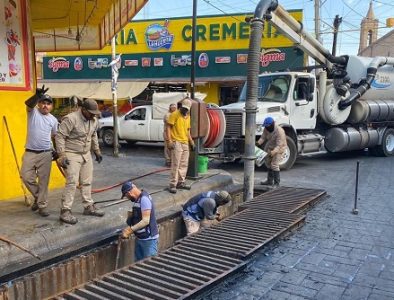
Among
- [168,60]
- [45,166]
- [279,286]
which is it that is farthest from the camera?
[168,60]

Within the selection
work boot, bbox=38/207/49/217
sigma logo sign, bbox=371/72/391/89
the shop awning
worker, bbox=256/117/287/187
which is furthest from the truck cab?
the shop awning

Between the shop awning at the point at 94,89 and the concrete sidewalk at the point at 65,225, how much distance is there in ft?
42.5

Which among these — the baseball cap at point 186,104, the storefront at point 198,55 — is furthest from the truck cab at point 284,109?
the storefront at point 198,55

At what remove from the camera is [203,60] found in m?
21.8

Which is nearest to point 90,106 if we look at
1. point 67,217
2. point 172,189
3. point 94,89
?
point 67,217

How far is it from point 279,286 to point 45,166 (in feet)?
12.1

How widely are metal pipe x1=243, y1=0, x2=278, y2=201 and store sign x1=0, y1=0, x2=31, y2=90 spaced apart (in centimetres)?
386

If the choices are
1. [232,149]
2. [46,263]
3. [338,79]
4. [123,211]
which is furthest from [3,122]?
[338,79]

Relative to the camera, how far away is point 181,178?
28.3 ft

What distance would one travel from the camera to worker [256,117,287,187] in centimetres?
956

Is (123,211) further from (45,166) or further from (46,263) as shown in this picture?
(46,263)

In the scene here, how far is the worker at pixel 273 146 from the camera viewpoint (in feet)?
31.4

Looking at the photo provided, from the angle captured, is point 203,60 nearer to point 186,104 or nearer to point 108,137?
point 108,137

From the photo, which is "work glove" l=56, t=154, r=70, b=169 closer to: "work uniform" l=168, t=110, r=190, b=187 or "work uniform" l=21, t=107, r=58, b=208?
"work uniform" l=21, t=107, r=58, b=208
